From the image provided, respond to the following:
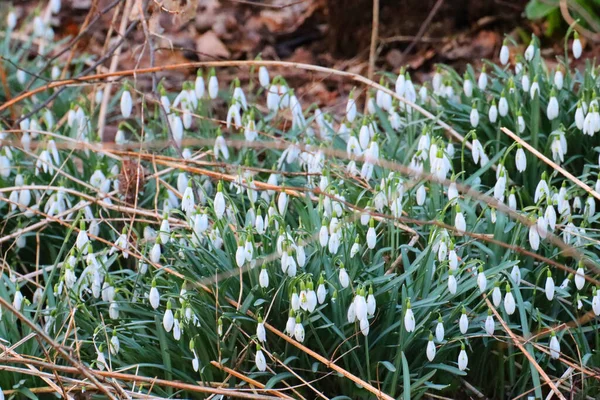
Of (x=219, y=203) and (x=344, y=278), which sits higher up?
(x=219, y=203)

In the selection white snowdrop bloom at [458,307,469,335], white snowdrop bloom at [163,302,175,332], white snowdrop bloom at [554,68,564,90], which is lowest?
white snowdrop bloom at [458,307,469,335]

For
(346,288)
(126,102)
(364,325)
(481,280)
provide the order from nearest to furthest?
(364,325)
(481,280)
(346,288)
(126,102)

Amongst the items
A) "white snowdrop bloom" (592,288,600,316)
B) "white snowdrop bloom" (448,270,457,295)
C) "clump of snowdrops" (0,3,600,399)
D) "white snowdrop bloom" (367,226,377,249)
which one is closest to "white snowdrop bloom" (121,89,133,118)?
"clump of snowdrops" (0,3,600,399)

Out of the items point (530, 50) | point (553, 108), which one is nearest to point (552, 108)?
point (553, 108)

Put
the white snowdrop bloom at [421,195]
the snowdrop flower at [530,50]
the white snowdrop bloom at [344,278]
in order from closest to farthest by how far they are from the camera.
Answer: the white snowdrop bloom at [344,278], the white snowdrop bloom at [421,195], the snowdrop flower at [530,50]

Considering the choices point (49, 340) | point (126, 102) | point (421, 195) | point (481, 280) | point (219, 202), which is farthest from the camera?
point (126, 102)

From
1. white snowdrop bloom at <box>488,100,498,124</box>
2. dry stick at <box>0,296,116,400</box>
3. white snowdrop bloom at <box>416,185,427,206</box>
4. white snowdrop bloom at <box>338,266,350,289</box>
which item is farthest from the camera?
white snowdrop bloom at <box>488,100,498,124</box>

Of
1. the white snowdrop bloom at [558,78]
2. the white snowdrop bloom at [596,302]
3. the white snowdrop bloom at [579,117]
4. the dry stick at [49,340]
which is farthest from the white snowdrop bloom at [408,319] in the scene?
the white snowdrop bloom at [558,78]

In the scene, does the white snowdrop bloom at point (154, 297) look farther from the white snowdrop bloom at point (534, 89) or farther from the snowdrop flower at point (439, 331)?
the white snowdrop bloom at point (534, 89)

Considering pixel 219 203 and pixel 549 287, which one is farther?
pixel 219 203

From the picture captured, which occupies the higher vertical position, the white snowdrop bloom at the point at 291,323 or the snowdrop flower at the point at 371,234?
the snowdrop flower at the point at 371,234

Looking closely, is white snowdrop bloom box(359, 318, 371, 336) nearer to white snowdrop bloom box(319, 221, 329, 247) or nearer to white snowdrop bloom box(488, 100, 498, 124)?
white snowdrop bloom box(319, 221, 329, 247)

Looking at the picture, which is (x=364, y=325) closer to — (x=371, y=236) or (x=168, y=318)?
(x=371, y=236)
